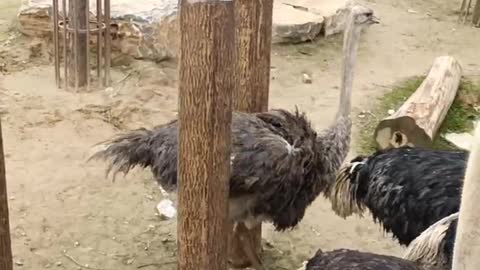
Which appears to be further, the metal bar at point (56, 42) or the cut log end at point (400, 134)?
the metal bar at point (56, 42)

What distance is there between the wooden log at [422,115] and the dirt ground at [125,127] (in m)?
0.50

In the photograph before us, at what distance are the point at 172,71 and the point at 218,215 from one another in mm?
3368

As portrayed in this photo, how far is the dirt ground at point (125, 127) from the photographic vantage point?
13.4 ft

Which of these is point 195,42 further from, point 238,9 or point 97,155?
point 97,155

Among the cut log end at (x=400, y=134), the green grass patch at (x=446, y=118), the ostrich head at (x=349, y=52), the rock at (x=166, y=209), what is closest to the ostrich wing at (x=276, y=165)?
the ostrich head at (x=349, y=52)

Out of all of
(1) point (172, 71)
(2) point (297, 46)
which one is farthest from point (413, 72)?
(1) point (172, 71)

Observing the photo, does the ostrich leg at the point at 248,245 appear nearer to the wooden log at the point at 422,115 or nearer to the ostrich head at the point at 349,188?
the ostrich head at the point at 349,188

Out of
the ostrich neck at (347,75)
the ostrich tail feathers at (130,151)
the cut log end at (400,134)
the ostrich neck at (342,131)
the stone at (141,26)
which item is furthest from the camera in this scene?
the stone at (141,26)

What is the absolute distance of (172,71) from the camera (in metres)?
6.24

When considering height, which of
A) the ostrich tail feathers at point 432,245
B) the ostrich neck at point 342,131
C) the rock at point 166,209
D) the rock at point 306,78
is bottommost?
the rock at point 166,209

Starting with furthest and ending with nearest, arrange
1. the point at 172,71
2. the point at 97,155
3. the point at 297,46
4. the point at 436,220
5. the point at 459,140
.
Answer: the point at 297,46, the point at 172,71, the point at 459,140, the point at 97,155, the point at 436,220

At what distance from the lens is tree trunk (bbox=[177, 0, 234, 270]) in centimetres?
274

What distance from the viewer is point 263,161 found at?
136 inches

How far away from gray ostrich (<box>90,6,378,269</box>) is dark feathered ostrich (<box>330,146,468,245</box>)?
0.11 meters
